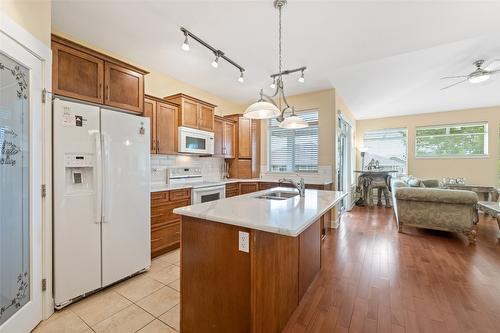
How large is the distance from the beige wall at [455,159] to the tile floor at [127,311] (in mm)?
7265

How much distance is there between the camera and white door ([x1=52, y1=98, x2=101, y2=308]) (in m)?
1.82

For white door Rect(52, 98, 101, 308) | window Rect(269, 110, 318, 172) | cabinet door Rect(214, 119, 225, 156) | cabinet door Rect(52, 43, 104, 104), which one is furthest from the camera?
window Rect(269, 110, 318, 172)

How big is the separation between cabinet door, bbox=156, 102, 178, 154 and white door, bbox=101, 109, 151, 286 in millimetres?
730

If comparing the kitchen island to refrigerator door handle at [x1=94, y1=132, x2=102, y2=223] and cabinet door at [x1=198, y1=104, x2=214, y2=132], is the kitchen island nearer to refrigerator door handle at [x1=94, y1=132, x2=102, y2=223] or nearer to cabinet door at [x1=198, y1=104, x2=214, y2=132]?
refrigerator door handle at [x1=94, y1=132, x2=102, y2=223]

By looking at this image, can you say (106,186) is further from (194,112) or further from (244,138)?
(244,138)

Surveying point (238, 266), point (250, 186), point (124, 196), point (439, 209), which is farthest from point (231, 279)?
point (439, 209)

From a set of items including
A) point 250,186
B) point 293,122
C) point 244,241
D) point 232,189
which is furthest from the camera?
point 250,186

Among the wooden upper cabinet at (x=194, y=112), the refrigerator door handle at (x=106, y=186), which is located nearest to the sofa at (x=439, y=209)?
the wooden upper cabinet at (x=194, y=112)

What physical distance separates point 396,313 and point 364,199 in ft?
16.9

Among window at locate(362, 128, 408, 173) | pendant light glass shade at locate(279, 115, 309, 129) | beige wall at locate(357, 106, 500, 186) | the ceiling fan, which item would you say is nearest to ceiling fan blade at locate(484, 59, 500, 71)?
the ceiling fan

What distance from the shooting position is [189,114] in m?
3.61

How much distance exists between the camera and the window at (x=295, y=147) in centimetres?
455

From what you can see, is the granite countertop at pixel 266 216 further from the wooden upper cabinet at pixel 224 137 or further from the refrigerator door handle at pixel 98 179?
the wooden upper cabinet at pixel 224 137

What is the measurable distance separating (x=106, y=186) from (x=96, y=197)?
13cm
